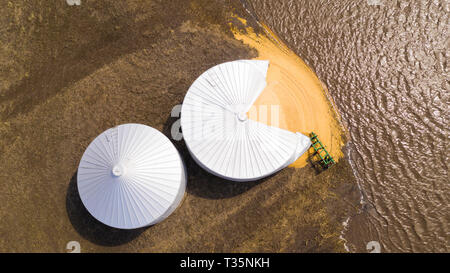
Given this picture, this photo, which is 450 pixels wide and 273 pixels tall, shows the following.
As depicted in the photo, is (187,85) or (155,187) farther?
(187,85)

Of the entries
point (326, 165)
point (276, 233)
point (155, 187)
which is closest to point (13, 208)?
point (155, 187)

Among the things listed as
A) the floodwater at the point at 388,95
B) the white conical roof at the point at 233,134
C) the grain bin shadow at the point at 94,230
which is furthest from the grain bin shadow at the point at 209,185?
the floodwater at the point at 388,95

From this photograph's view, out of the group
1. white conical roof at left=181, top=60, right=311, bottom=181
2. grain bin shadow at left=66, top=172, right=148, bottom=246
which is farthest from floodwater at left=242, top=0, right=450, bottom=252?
grain bin shadow at left=66, top=172, right=148, bottom=246

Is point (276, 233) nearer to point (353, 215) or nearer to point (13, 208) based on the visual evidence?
point (353, 215)

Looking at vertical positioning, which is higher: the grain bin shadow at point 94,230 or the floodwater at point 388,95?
the floodwater at point 388,95

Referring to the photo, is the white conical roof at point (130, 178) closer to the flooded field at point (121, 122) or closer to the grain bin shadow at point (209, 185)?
the grain bin shadow at point (209, 185)

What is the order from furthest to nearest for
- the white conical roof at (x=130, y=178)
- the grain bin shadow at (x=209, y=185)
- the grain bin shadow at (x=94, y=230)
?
the grain bin shadow at (x=209, y=185) → the grain bin shadow at (x=94, y=230) → the white conical roof at (x=130, y=178)

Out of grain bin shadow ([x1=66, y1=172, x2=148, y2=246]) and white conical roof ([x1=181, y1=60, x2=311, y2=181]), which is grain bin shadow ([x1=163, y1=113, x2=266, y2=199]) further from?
grain bin shadow ([x1=66, y1=172, x2=148, y2=246])
